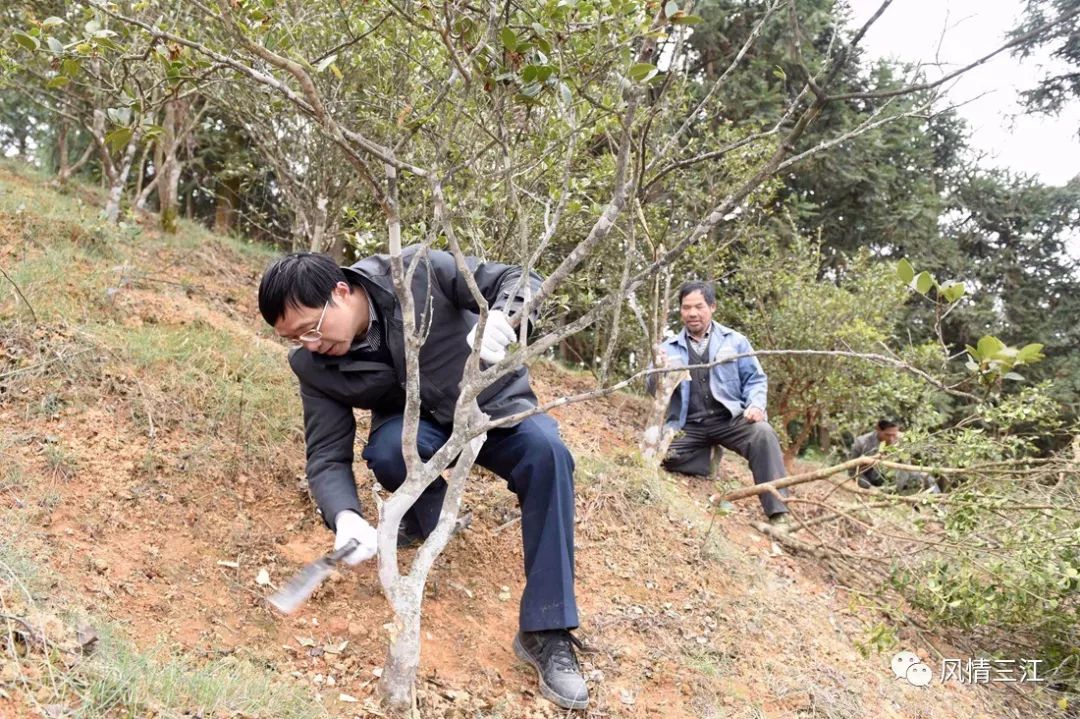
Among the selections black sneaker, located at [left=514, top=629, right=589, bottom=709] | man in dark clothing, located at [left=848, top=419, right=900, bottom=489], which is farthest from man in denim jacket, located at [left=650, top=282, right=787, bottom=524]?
black sneaker, located at [left=514, top=629, right=589, bottom=709]

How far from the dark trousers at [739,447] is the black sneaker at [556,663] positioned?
8.29ft

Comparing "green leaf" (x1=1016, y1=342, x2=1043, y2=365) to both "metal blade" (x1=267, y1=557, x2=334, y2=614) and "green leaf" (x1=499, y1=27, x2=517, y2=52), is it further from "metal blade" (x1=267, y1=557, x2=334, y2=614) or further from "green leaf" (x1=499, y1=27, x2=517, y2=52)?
"metal blade" (x1=267, y1=557, x2=334, y2=614)

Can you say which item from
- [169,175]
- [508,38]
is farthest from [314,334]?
[169,175]

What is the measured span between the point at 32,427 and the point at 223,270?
3520 mm

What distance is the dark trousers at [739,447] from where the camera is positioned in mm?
4742

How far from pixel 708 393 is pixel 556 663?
3.10m

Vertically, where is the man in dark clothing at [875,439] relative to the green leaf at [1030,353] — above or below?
below

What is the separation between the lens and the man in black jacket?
2.30m

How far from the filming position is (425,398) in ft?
8.60

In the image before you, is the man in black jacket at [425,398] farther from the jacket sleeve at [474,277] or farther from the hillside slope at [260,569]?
the hillside slope at [260,569]

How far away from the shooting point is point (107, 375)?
3.31 m

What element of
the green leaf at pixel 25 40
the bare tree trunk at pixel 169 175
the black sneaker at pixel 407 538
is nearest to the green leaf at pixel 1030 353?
the black sneaker at pixel 407 538

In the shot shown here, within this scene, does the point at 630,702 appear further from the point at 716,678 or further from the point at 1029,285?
the point at 1029,285

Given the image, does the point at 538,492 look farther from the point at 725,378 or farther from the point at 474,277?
the point at 725,378
